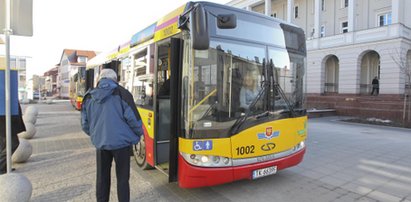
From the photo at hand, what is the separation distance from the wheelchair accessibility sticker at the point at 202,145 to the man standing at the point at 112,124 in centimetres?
83

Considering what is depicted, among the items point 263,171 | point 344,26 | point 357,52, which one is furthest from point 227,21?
point 344,26

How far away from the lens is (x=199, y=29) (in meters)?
3.66

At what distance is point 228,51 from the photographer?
166 inches

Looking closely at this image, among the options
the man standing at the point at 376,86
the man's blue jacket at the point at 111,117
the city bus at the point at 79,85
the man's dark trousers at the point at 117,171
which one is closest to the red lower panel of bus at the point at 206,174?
the man's dark trousers at the point at 117,171

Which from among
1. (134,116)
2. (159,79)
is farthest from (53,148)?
(134,116)

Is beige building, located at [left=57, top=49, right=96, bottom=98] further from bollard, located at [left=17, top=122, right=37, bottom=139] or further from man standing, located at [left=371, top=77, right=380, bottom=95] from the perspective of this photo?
bollard, located at [left=17, top=122, right=37, bottom=139]

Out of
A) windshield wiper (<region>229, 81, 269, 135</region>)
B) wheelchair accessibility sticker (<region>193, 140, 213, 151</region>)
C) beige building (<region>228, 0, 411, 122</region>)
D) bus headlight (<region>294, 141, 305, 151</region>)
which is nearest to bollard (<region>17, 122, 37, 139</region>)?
wheelchair accessibility sticker (<region>193, 140, 213, 151</region>)

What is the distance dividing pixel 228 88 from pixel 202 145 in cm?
91

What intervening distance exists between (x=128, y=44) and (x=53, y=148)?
388 centimetres

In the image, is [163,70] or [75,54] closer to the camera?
[163,70]

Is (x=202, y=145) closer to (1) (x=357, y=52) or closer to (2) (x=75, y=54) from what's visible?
(1) (x=357, y=52)

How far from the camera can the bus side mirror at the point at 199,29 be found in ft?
A: 11.9

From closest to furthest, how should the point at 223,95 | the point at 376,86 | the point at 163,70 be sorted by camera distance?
the point at 223,95, the point at 163,70, the point at 376,86

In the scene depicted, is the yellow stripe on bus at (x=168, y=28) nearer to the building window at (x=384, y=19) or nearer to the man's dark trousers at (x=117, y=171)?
the man's dark trousers at (x=117, y=171)
